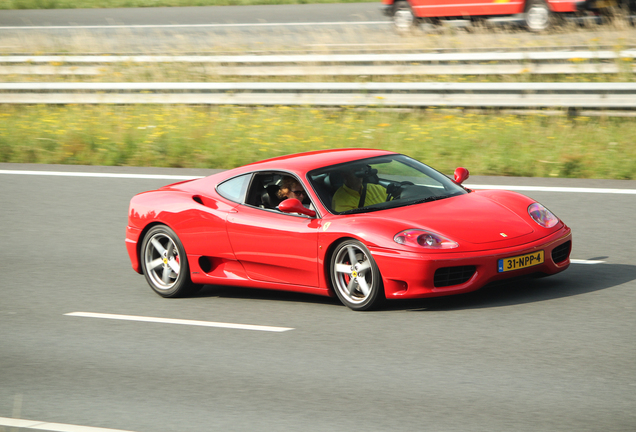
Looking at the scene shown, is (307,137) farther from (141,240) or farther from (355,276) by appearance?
(355,276)

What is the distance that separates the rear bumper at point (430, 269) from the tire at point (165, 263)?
6.82ft

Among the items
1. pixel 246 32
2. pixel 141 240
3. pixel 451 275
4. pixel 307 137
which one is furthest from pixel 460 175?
pixel 246 32

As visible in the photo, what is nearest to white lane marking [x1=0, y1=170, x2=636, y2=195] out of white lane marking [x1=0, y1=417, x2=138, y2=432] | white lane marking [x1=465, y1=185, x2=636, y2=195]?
white lane marking [x1=465, y1=185, x2=636, y2=195]

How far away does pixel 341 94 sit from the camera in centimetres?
1472

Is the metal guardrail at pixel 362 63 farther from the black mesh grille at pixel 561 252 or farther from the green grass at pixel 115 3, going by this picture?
the green grass at pixel 115 3

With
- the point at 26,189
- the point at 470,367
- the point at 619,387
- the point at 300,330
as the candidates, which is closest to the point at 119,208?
the point at 26,189

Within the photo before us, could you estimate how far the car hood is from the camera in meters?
6.66

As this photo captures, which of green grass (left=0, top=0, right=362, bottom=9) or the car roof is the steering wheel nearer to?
the car roof

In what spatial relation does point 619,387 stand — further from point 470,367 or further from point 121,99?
point 121,99

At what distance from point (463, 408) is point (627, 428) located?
2.78ft

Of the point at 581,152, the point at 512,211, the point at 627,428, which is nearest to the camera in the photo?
the point at 627,428

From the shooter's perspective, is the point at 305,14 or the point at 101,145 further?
the point at 305,14

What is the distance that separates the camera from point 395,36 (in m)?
19.4

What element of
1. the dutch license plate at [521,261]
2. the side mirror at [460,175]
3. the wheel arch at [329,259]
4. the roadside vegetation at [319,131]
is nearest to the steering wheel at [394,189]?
the side mirror at [460,175]
